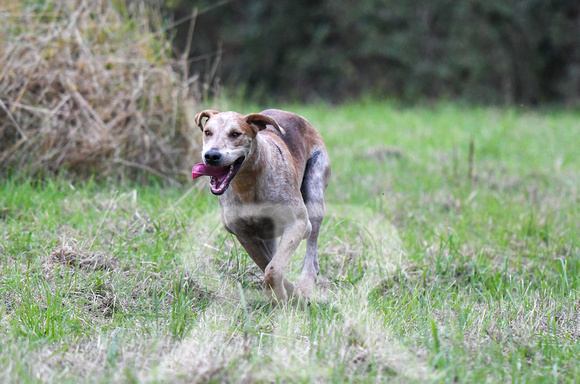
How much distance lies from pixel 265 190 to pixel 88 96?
3225mm

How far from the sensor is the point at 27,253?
452cm

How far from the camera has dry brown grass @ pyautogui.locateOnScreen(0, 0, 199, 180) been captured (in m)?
6.10

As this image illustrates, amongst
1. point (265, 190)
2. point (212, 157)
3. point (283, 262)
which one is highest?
point (212, 157)

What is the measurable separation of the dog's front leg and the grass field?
119 mm

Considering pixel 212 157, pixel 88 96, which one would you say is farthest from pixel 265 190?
pixel 88 96

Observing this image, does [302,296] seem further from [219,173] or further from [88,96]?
[88,96]

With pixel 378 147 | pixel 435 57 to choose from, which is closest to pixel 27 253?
pixel 378 147

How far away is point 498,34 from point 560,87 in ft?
10.3

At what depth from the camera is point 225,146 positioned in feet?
11.5

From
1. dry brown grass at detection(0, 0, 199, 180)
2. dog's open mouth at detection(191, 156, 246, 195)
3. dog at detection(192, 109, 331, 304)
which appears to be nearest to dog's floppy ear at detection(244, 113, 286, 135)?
dog at detection(192, 109, 331, 304)

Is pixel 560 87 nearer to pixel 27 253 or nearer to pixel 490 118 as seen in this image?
pixel 490 118

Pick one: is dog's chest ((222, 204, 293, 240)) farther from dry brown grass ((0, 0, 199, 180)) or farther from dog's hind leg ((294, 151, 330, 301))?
dry brown grass ((0, 0, 199, 180))

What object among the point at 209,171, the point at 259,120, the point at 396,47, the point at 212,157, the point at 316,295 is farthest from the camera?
the point at 396,47

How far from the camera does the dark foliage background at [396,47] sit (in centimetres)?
1639
